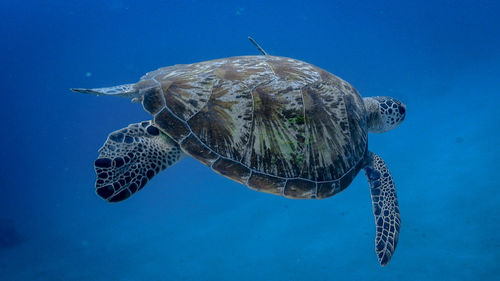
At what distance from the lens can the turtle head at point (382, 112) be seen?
4.27 metres

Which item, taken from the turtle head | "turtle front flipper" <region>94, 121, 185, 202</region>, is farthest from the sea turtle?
the turtle head

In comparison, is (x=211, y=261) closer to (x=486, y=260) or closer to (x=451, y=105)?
(x=486, y=260)

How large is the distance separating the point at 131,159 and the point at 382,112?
361 cm

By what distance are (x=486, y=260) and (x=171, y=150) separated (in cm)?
661

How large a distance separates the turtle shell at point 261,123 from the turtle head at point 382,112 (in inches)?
52.6

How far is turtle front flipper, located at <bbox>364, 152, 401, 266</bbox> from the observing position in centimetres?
321

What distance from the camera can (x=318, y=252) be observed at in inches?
279

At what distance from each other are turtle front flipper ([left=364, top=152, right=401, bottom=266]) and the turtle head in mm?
672

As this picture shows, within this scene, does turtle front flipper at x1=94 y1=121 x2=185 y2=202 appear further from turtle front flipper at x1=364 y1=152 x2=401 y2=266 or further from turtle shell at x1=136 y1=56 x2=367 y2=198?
turtle front flipper at x1=364 y1=152 x2=401 y2=266

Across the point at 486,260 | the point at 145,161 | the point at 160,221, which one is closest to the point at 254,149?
the point at 145,161

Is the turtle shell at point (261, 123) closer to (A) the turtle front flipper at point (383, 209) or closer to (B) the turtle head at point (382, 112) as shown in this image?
(A) the turtle front flipper at point (383, 209)

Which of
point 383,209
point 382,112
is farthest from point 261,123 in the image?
point 382,112

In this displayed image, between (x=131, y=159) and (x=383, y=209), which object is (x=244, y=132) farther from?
(x=383, y=209)

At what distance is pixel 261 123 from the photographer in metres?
2.75
